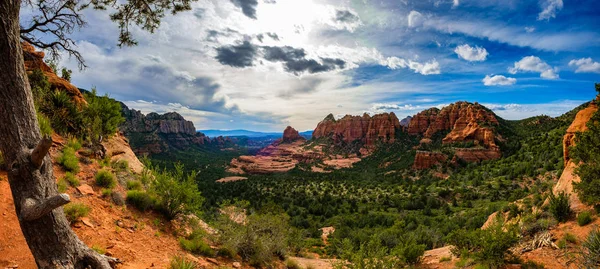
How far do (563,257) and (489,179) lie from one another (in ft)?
128

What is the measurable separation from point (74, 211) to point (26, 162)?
327 cm

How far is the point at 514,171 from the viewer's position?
36344 mm

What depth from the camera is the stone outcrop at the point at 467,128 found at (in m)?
56.6

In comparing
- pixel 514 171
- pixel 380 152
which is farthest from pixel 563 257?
pixel 380 152

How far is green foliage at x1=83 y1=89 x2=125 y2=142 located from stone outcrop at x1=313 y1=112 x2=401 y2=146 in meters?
104

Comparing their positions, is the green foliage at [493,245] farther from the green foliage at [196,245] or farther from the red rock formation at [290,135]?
the red rock formation at [290,135]

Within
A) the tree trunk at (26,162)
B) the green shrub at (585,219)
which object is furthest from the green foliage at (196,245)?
the green shrub at (585,219)

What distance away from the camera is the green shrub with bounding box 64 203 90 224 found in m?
5.63

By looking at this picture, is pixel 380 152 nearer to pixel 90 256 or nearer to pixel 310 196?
pixel 310 196

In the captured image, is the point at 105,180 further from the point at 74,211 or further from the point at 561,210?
the point at 561,210

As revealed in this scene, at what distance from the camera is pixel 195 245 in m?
7.24

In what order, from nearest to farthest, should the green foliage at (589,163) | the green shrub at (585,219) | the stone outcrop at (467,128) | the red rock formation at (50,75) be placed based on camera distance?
the green shrub at (585,219) < the green foliage at (589,163) < the red rock formation at (50,75) < the stone outcrop at (467,128)

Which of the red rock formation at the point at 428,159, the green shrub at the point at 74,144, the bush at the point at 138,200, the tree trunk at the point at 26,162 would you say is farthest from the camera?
the red rock formation at the point at 428,159

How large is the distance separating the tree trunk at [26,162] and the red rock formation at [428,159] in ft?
215
